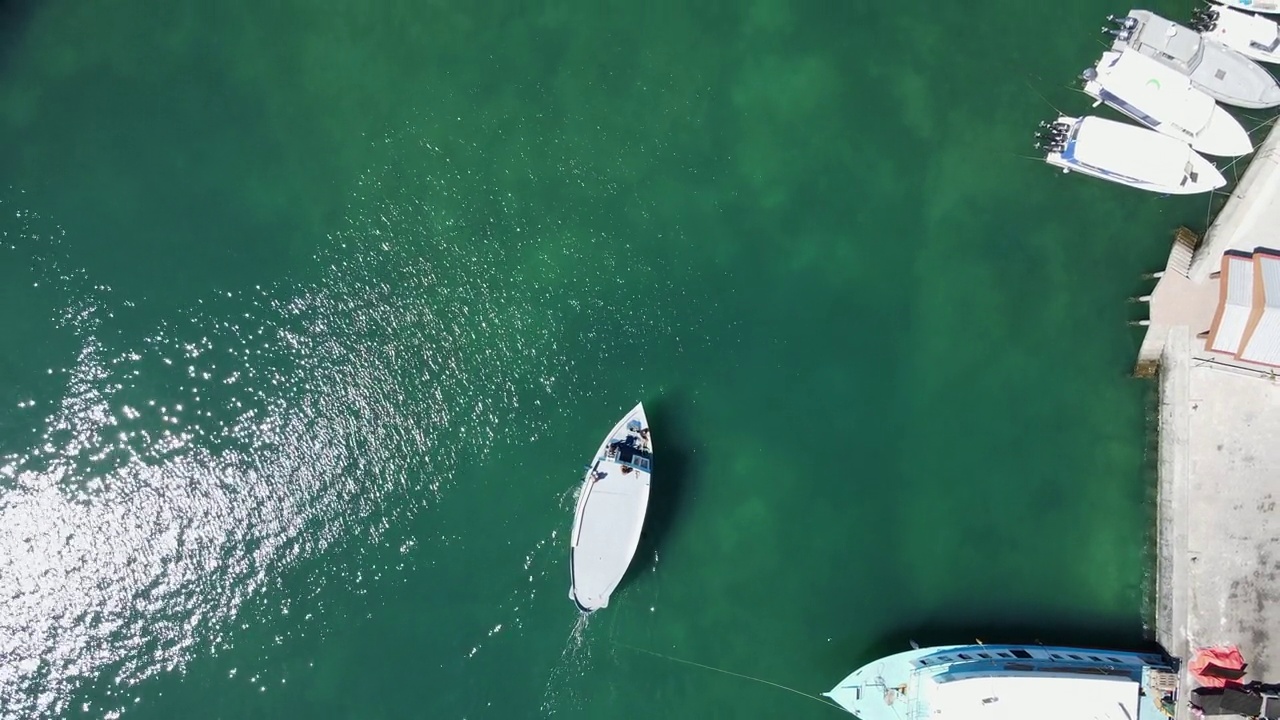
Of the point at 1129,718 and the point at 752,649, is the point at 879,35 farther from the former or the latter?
the point at 1129,718

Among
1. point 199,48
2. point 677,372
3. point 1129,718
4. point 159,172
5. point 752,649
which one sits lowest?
point 1129,718

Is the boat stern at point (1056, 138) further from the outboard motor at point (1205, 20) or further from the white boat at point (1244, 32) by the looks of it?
the white boat at point (1244, 32)

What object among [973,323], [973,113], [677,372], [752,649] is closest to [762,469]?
[677,372]

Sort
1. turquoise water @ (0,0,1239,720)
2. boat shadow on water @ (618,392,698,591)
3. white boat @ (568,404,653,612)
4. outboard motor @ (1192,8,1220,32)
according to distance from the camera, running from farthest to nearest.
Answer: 1. turquoise water @ (0,0,1239,720)
2. boat shadow on water @ (618,392,698,591)
3. outboard motor @ (1192,8,1220,32)
4. white boat @ (568,404,653,612)

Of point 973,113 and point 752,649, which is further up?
point 973,113

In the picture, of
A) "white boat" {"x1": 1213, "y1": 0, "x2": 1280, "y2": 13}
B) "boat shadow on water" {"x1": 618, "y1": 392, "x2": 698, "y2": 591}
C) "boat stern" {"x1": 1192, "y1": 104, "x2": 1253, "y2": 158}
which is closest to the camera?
"boat stern" {"x1": 1192, "y1": 104, "x2": 1253, "y2": 158}

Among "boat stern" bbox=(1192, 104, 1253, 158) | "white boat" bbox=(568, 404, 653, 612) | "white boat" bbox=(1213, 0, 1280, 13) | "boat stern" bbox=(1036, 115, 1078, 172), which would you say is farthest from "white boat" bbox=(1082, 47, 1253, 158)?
"white boat" bbox=(568, 404, 653, 612)

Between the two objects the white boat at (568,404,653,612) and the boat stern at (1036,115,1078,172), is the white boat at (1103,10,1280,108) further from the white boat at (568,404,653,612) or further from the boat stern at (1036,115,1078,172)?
the white boat at (568,404,653,612)

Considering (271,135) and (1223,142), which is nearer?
(1223,142)
